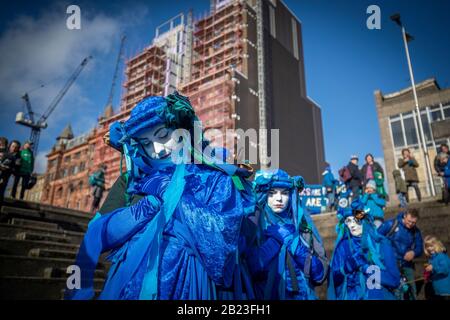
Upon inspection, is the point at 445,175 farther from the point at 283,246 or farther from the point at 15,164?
the point at 15,164

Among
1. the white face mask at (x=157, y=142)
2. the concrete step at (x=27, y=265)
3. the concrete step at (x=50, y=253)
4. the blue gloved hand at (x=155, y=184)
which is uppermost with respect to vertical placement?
the white face mask at (x=157, y=142)

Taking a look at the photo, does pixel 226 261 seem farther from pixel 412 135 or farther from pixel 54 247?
pixel 412 135

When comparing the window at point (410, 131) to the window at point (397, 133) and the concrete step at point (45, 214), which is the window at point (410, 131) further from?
the concrete step at point (45, 214)

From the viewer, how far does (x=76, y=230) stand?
286 inches

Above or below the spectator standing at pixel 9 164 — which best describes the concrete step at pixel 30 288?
below

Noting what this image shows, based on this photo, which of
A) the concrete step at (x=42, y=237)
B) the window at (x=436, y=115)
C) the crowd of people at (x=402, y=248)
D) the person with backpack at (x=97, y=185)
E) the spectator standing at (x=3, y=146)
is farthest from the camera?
the window at (x=436, y=115)

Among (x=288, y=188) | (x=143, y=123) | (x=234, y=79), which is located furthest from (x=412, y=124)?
(x=143, y=123)

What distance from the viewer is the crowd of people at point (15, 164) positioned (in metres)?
6.66

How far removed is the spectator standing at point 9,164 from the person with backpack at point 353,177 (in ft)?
29.0

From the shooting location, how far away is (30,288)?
4219 millimetres

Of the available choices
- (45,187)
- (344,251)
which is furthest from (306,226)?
(45,187)

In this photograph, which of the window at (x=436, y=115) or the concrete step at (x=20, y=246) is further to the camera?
the window at (x=436, y=115)

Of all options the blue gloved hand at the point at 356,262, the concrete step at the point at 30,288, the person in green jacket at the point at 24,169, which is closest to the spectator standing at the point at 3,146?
the person in green jacket at the point at 24,169

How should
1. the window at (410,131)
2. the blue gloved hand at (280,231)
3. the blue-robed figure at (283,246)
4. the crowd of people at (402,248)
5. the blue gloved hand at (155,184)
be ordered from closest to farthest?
the blue gloved hand at (155,184)
the blue-robed figure at (283,246)
the blue gloved hand at (280,231)
the crowd of people at (402,248)
the window at (410,131)
